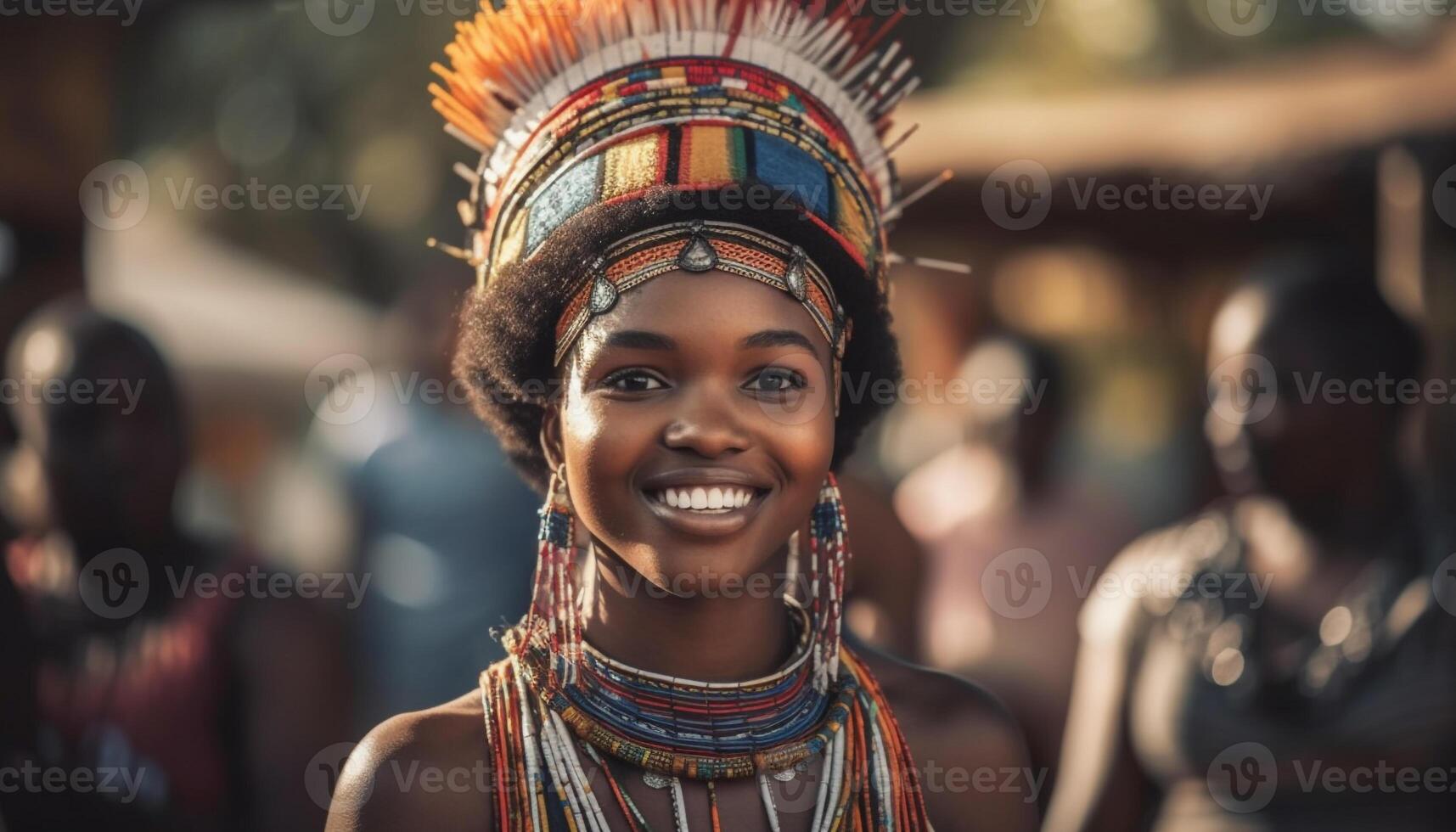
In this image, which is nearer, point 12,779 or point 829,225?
point 829,225

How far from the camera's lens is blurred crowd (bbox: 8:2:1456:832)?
14.0 ft

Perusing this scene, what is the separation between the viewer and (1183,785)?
4.34 meters

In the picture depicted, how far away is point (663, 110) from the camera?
295 cm

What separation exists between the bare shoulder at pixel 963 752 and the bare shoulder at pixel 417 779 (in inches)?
34.8

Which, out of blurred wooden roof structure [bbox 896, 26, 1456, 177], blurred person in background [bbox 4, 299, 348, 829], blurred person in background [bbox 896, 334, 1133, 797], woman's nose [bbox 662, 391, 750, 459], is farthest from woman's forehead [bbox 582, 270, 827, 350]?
blurred wooden roof structure [bbox 896, 26, 1456, 177]

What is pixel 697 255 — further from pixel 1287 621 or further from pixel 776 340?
pixel 1287 621

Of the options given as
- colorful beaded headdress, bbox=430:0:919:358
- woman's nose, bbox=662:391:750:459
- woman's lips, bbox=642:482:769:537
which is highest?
colorful beaded headdress, bbox=430:0:919:358

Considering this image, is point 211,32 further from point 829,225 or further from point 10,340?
point 829,225

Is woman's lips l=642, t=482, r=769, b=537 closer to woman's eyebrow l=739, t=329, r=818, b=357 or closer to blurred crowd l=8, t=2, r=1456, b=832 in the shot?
woman's eyebrow l=739, t=329, r=818, b=357

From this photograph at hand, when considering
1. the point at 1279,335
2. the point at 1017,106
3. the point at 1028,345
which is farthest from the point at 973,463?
the point at 1017,106

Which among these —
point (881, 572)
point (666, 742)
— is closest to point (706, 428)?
point (666, 742)

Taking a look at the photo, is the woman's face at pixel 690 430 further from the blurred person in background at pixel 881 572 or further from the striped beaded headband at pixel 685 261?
the blurred person in background at pixel 881 572

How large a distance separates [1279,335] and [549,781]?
112 inches

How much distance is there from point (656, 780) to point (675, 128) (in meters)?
1.24
